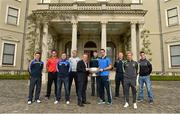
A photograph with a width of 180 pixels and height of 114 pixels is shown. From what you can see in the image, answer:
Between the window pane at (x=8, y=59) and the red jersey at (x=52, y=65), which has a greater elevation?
the window pane at (x=8, y=59)

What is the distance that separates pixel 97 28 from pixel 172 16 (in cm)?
910

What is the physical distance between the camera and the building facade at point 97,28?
16500 millimetres

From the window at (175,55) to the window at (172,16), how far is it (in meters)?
2.82

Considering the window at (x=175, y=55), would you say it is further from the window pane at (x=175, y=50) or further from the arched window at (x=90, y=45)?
the arched window at (x=90, y=45)

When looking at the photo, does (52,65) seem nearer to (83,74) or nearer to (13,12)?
(83,74)

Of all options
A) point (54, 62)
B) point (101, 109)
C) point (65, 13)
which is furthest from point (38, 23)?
point (101, 109)

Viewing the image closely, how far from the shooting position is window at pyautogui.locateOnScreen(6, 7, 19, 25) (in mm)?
20922

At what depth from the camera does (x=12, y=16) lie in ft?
69.8

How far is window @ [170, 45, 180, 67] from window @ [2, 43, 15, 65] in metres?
18.8

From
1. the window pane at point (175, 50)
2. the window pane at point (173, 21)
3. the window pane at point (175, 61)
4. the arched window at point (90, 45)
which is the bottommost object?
the window pane at point (175, 61)

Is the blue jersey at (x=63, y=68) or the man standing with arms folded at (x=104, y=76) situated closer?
the man standing with arms folded at (x=104, y=76)

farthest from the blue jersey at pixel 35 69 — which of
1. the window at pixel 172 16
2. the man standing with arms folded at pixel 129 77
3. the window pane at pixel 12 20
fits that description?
the window at pixel 172 16

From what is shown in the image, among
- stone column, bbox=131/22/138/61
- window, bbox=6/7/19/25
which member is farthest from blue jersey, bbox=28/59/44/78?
window, bbox=6/7/19/25

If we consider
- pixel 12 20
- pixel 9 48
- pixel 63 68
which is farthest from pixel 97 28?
pixel 63 68
